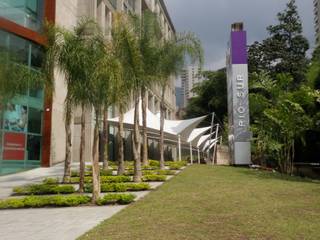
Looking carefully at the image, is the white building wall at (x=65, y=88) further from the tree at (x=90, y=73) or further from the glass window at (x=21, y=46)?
the tree at (x=90, y=73)

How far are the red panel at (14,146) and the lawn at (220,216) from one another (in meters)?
13.1

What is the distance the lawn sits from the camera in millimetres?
7309

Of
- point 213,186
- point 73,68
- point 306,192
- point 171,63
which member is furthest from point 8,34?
point 306,192

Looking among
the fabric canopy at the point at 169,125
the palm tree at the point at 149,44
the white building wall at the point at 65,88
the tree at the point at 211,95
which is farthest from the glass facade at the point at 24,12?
the tree at the point at 211,95

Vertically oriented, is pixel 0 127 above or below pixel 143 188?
above

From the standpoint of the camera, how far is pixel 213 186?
47.9 feet

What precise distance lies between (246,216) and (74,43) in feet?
25.8

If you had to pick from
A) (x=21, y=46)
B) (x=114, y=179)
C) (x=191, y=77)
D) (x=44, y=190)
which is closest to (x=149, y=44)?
(x=114, y=179)

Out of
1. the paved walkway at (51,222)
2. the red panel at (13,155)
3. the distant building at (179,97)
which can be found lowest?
the paved walkway at (51,222)

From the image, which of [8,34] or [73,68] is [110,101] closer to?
[73,68]

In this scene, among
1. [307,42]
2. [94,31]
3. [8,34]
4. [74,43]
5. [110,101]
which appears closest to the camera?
[110,101]

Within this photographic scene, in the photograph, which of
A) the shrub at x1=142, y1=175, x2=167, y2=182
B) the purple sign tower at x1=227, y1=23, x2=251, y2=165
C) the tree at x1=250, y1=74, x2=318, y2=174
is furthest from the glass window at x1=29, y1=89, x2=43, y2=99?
the tree at x1=250, y1=74, x2=318, y2=174

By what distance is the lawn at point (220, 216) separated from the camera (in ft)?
24.0

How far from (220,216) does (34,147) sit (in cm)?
1955
